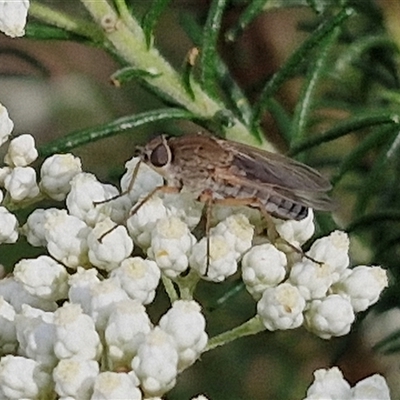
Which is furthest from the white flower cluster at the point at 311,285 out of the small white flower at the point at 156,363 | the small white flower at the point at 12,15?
the small white flower at the point at 12,15

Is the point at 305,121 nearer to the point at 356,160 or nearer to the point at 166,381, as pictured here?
the point at 356,160

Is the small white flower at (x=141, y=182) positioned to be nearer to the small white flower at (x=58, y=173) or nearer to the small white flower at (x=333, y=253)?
the small white flower at (x=58, y=173)

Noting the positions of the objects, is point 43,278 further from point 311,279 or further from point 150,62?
point 150,62

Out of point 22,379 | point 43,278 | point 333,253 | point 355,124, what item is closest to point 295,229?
point 333,253

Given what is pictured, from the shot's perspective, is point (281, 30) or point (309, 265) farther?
point (281, 30)

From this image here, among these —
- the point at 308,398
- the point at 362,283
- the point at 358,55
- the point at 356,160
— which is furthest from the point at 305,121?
the point at 308,398
